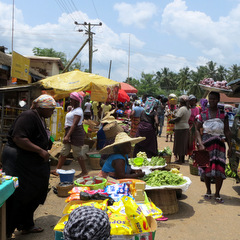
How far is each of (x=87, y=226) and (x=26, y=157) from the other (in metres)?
1.98

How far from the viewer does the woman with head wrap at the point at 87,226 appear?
169cm

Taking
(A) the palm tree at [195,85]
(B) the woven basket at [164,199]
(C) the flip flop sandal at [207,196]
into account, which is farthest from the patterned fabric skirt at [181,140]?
(A) the palm tree at [195,85]

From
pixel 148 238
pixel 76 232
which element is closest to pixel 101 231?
pixel 76 232

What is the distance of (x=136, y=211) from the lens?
7.81 ft

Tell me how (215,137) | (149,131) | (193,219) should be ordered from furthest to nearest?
(149,131)
(215,137)
(193,219)

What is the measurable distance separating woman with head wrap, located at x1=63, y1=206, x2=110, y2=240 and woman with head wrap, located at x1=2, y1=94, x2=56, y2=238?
1.78 metres

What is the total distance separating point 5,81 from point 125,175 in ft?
31.0

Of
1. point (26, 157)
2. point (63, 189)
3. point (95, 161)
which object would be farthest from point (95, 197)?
point (95, 161)

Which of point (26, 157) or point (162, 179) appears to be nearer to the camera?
point (26, 157)

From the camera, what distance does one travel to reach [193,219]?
14.2 ft

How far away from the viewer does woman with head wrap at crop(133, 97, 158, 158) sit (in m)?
7.07

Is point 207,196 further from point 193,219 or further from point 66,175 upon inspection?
point 66,175

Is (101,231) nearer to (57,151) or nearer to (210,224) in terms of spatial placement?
(210,224)

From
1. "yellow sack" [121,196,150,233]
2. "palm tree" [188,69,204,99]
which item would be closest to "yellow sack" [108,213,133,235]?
"yellow sack" [121,196,150,233]
